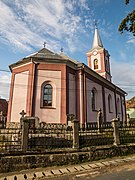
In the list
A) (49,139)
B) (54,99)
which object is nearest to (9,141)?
(49,139)

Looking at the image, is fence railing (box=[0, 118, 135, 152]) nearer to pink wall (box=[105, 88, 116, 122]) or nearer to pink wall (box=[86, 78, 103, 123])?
pink wall (box=[86, 78, 103, 123])

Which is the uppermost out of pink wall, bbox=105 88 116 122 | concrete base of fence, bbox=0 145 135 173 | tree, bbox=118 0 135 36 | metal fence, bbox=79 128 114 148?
tree, bbox=118 0 135 36

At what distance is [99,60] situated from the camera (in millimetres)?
28156

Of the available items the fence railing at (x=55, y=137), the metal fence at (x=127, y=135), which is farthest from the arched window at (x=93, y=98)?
the fence railing at (x=55, y=137)

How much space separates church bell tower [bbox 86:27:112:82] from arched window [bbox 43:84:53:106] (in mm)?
14276

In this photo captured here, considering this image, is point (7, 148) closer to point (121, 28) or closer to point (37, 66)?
point (121, 28)

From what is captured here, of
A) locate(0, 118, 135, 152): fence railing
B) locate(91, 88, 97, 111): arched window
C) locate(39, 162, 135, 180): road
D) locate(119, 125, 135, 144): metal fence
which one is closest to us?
locate(39, 162, 135, 180): road

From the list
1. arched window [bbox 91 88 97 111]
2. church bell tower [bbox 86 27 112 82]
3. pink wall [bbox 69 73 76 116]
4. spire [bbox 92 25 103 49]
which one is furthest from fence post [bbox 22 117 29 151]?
spire [bbox 92 25 103 49]

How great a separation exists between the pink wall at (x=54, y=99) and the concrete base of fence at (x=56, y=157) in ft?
26.0

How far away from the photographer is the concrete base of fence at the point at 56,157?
18.9 ft

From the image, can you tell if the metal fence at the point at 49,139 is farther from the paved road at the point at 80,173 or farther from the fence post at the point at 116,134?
the fence post at the point at 116,134

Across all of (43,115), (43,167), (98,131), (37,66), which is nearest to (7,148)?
(43,167)

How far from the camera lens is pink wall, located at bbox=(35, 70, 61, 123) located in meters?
14.8

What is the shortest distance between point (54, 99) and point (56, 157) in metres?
9.40
